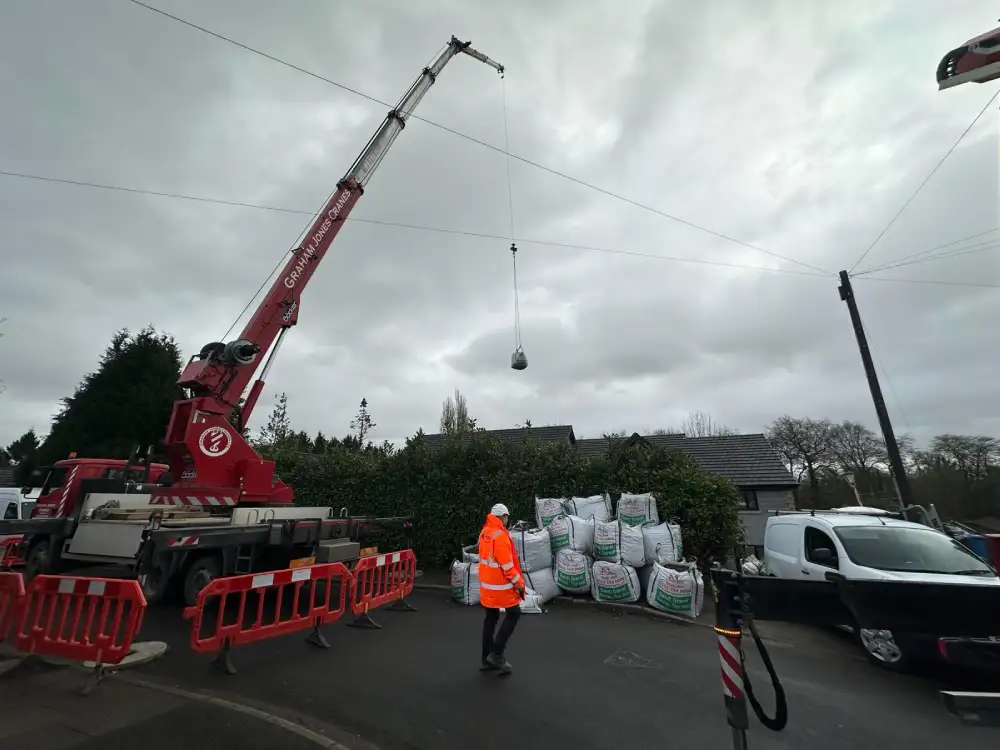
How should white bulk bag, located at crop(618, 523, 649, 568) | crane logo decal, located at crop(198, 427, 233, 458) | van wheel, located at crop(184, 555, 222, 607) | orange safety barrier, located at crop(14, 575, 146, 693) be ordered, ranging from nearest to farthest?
1. orange safety barrier, located at crop(14, 575, 146, 693)
2. van wheel, located at crop(184, 555, 222, 607)
3. crane logo decal, located at crop(198, 427, 233, 458)
4. white bulk bag, located at crop(618, 523, 649, 568)

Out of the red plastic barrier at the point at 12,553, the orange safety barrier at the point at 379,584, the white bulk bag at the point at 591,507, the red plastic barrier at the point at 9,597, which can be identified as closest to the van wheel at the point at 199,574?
the red plastic barrier at the point at 9,597

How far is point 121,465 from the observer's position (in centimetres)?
1066

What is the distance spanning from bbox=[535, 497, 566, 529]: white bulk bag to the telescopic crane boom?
4.80 m

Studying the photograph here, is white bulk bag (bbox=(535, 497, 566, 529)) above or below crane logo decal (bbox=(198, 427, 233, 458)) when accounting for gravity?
below

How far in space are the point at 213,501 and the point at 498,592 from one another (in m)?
5.21

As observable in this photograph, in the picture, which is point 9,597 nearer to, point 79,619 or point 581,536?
point 79,619

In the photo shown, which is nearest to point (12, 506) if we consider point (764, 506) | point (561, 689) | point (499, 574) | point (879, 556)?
point (499, 574)

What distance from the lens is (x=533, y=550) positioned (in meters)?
8.77

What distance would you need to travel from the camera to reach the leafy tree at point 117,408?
23.4 meters

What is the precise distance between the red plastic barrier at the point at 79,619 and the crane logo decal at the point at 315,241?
5712mm

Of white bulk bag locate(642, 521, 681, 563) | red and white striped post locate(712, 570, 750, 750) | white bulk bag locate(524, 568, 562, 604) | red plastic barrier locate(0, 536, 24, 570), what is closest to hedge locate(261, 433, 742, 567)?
white bulk bag locate(642, 521, 681, 563)

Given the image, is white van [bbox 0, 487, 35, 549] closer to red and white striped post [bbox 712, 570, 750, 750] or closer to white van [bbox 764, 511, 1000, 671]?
red and white striped post [bbox 712, 570, 750, 750]

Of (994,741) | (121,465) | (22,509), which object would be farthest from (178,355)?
(994,741)

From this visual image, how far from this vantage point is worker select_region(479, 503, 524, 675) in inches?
201
